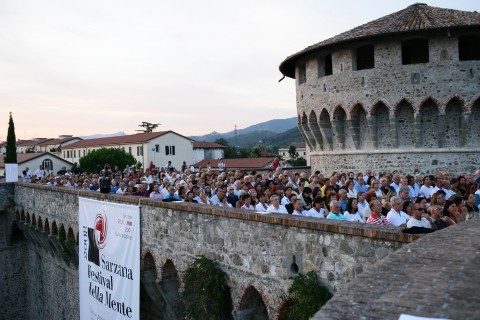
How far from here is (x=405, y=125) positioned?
73.4 feet

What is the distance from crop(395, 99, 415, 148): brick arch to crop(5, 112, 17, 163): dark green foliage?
65.6ft

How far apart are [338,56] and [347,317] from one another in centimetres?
2065

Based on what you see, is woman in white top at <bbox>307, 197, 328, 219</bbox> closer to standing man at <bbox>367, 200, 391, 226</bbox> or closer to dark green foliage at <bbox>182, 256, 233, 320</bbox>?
standing man at <bbox>367, 200, 391, 226</bbox>

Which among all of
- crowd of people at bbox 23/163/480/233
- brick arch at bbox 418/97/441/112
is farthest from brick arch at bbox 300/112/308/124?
crowd of people at bbox 23/163/480/233

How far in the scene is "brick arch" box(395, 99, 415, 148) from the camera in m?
22.0

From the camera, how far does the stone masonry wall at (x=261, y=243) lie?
7262 mm

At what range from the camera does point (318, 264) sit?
797 cm

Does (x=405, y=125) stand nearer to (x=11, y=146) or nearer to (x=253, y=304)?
(x=253, y=304)

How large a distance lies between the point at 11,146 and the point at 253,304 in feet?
71.3

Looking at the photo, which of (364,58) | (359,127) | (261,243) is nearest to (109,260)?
(261,243)

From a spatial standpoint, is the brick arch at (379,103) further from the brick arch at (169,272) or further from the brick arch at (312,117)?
the brick arch at (169,272)

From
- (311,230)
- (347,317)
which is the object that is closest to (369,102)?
(311,230)

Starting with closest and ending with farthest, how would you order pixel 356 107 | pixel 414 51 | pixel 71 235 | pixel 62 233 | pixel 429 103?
1. pixel 71 235
2. pixel 62 233
3. pixel 429 103
4. pixel 356 107
5. pixel 414 51

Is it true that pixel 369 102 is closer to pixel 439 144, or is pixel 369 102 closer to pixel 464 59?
pixel 439 144
